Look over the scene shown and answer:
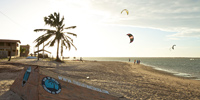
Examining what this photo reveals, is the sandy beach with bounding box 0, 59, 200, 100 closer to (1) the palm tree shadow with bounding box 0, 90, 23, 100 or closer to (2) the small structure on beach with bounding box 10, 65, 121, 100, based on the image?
(1) the palm tree shadow with bounding box 0, 90, 23, 100

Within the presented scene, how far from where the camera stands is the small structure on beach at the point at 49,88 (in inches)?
146

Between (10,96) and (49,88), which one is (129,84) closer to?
(49,88)

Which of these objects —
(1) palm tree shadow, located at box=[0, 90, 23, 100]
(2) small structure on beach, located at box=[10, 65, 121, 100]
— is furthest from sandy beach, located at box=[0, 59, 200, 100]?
(2) small structure on beach, located at box=[10, 65, 121, 100]

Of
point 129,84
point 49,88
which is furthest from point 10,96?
point 129,84

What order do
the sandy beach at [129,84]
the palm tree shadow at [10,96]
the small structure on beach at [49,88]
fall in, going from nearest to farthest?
the small structure on beach at [49,88]
the palm tree shadow at [10,96]
the sandy beach at [129,84]

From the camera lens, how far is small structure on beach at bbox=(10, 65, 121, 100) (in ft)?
12.2

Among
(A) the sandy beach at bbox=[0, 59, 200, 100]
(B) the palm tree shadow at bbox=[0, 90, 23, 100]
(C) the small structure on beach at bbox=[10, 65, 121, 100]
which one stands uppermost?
(C) the small structure on beach at bbox=[10, 65, 121, 100]

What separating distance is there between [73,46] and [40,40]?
6252 mm

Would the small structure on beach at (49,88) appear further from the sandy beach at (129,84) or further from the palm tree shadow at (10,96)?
the sandy beach at (129,84)

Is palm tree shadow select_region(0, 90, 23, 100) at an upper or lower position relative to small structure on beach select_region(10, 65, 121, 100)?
lower

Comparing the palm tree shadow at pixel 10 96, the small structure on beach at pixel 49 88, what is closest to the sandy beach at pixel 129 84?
the palm tree shadow at pixel 10 96

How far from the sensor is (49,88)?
3.80 meters

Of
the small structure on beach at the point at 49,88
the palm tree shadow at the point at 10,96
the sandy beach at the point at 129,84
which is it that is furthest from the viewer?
the sandy beach at the point at 129,84

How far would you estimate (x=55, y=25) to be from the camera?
1098 inches
